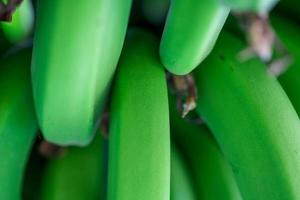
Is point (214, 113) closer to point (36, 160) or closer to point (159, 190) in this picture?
point (159, 190)

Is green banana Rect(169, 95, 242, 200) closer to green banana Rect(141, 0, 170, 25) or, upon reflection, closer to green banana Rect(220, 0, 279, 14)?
green banana Rect(141, 0, 170, 25)

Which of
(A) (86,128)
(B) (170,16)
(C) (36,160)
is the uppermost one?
(B) (170,16)

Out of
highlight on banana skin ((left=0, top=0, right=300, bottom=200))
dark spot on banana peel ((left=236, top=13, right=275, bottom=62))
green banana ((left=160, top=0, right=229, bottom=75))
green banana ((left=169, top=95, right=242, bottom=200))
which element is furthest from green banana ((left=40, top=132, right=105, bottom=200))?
dark spot on banana peel ((left=236, top=13, right=275, bottom=62))

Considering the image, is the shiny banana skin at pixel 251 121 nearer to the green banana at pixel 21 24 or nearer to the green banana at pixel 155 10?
the green banana at pixel 155 10

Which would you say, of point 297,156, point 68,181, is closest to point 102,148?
point 68,181

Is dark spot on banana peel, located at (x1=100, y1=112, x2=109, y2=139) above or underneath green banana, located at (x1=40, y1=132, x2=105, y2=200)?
above

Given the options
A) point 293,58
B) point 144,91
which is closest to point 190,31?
point 144,91
